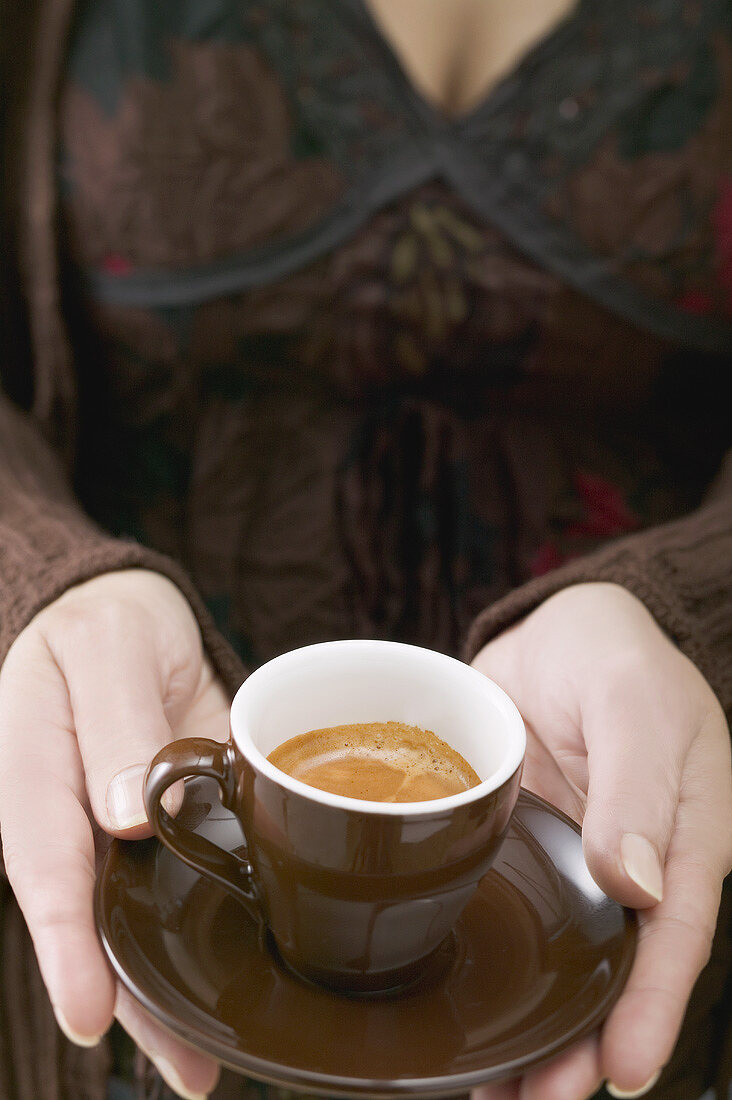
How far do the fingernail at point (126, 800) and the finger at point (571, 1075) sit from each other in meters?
0.31

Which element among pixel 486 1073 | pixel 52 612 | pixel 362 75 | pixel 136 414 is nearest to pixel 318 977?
pixel 486 1073

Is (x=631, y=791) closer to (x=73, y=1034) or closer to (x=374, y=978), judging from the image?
(x=374, y=978)

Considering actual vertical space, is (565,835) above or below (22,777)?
below

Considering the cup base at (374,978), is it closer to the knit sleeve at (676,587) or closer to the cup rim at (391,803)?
the cup rim at (391,803)

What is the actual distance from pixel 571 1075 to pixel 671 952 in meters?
0.11

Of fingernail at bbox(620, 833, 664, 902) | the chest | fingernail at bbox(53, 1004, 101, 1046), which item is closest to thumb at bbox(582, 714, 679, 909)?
fingernail at bbox(620, 833, 664, 902)

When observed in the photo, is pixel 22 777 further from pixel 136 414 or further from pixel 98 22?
pixel 98 22

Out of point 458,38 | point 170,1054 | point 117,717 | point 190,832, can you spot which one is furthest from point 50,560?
point 458,38

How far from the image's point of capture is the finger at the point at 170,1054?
1.92ft

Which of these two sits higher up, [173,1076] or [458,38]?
[458,38]

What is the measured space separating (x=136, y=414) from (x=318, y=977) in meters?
0.83

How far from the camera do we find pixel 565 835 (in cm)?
71

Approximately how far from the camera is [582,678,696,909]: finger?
0.60 m

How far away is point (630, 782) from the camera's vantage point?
25.3 inches
